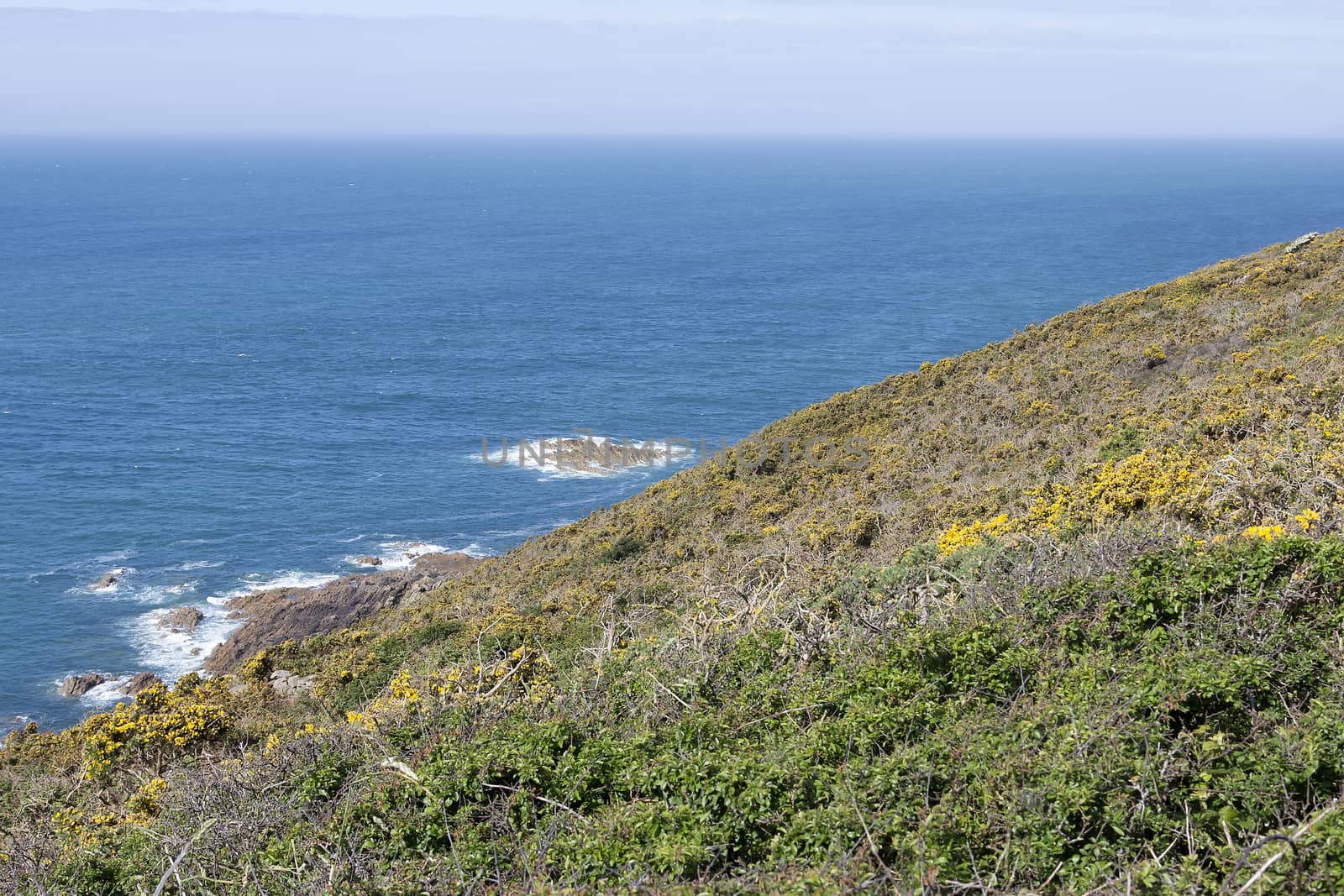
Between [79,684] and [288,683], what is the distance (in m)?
12.4

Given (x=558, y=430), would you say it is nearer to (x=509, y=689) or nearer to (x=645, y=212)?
(x=509, y=689)

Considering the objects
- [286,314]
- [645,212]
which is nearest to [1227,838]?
[286,314]

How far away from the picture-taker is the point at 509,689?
11.5 meters

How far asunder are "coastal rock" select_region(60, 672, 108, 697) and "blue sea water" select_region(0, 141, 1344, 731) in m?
0.46

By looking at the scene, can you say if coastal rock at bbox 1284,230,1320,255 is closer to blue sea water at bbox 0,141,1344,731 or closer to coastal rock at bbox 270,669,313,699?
blue sea water at bbox 0,141,1344,731

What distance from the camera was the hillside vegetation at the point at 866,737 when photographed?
698cm

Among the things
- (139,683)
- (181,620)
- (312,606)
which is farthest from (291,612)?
(139,683)

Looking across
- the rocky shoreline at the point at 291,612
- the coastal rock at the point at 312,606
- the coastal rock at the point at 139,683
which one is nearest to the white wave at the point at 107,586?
the rocky shoreline at the point at 291,612

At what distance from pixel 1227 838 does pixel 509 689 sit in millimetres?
7306

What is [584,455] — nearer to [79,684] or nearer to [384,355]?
[384,355]

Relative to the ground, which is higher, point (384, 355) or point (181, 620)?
point (384, 355)

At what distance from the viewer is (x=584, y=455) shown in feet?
158

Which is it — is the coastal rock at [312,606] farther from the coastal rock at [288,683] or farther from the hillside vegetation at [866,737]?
the hillside vegetation at [866,737]

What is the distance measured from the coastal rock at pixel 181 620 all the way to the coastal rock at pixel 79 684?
10.5 ft
